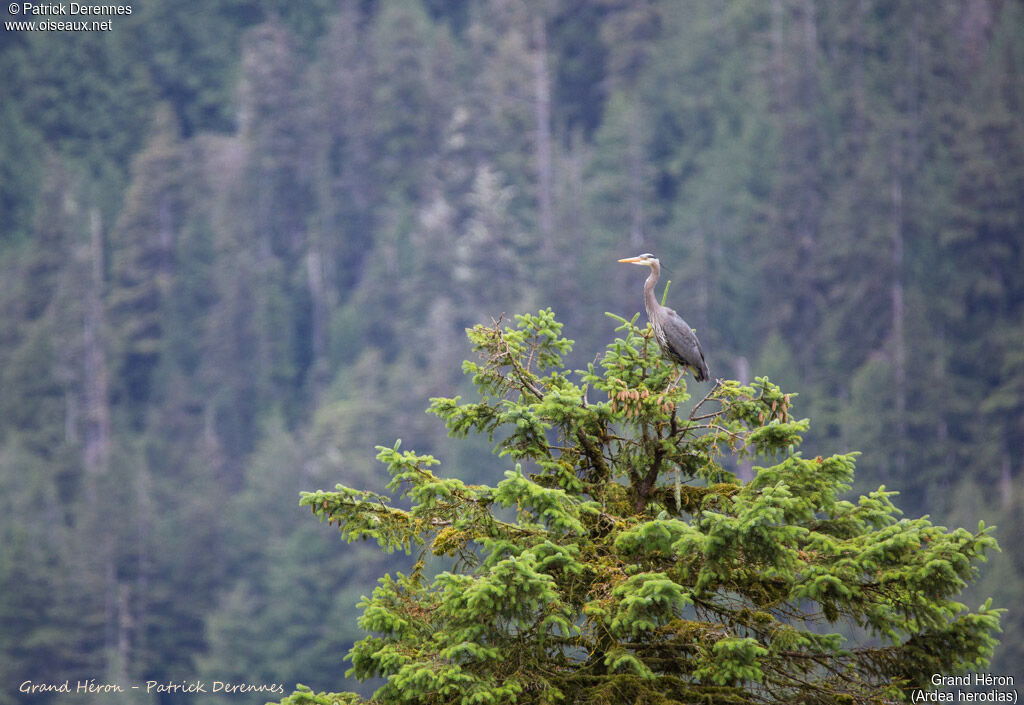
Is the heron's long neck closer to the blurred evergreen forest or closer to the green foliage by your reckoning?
the green foliage

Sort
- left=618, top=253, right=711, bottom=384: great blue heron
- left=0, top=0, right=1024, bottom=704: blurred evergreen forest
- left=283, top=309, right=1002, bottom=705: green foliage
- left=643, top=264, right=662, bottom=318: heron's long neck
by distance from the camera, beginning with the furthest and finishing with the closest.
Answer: left=0, top=0, right=1024, bottom=704: blurred evergreen forest < left=643, top=264, right=662, bottom=318: heron's long neck < left=618, top=253, right=711, bottom=384: great blue heron < left=283, top=309, right=1002, bottom=705: green foliage

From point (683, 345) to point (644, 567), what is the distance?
2.29 metres

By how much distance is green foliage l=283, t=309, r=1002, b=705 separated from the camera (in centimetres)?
919

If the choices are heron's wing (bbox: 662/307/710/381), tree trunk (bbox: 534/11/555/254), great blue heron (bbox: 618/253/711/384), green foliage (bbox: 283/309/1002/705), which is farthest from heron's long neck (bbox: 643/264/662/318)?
tree trunk (bbox: 534/11/555/254)

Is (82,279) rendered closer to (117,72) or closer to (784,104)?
(117,72)

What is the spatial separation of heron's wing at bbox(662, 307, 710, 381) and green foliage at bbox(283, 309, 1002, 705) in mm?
418

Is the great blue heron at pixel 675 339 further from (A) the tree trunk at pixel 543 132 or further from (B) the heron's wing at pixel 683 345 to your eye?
(A) the tree trunk at pixel 543 132

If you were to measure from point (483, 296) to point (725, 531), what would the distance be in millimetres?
75732

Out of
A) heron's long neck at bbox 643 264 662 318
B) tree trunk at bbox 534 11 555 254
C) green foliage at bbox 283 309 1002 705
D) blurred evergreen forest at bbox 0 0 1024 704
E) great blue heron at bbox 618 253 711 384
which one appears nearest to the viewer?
green foliage at bbox 283 309 1002 705

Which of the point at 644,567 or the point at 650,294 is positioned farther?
the point at 650,294

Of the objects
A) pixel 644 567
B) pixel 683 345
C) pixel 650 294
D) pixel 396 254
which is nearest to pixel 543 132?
pixel 396 254

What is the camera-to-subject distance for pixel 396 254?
90.8 m

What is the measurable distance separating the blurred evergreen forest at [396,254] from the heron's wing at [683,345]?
151ft

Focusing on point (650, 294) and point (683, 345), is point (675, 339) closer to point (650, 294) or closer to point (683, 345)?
point (683, 345)
